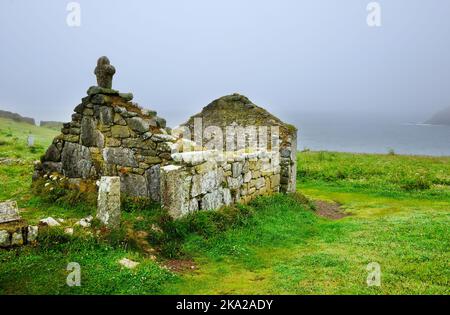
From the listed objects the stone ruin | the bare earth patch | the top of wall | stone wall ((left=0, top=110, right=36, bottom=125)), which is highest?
stone wall ((left=0, top=110, right=36, bottom=125))

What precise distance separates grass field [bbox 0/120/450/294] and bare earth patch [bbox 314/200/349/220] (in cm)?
86

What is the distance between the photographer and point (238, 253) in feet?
29.6

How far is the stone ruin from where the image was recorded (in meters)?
9.97

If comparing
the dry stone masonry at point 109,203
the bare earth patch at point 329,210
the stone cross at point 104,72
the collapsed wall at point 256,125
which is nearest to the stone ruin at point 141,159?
the stone cross at point 104,72

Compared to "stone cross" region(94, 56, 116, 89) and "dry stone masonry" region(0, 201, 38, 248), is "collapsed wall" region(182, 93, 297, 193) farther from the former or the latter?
"dry stone masonry" region(0, 201, 38, 248)

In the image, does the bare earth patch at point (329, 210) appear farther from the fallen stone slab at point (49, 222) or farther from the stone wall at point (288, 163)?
the fallen stone slab at point (49, 222)

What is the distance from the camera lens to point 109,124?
11.6m

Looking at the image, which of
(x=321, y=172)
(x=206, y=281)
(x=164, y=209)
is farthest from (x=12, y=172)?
(x=321, y=172)

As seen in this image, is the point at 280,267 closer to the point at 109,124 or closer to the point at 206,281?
the point at 206,281

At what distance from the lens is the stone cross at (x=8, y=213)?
7293 mm

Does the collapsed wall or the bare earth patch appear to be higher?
the collapsed wall

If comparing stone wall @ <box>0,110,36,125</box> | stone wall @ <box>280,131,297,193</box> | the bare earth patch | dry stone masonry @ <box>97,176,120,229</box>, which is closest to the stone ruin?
dry stone masonry @ <box>97,176,120,229</box>

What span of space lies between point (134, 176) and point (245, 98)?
9608 millimetres

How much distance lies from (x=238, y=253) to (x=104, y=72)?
22.3 ft
